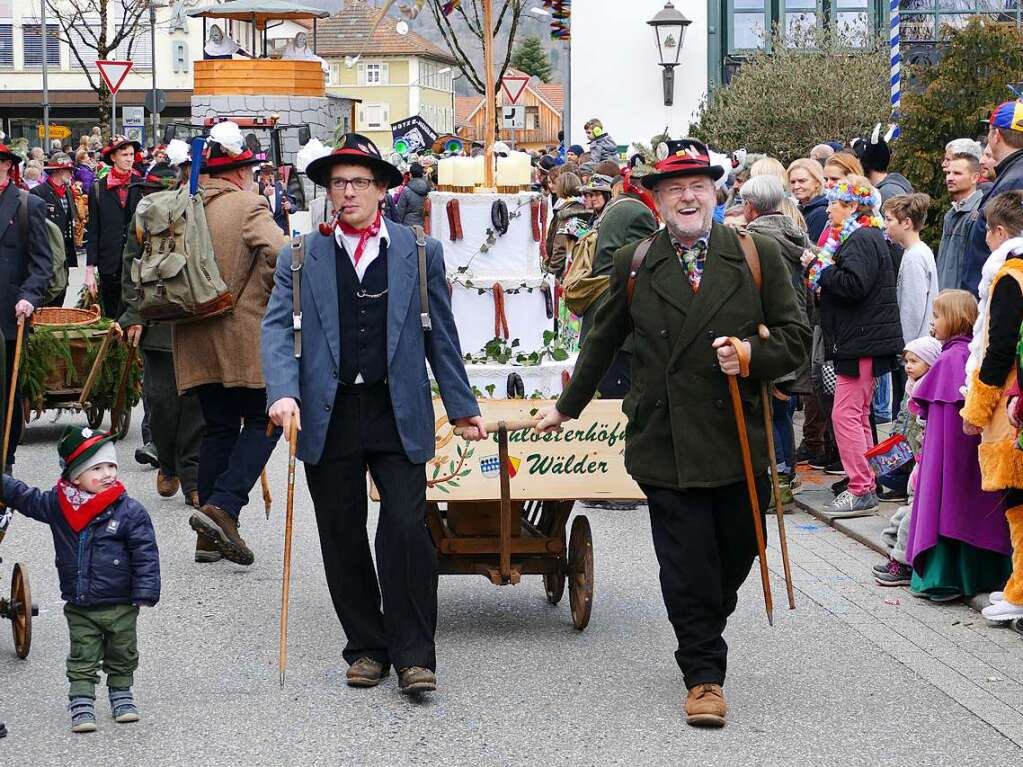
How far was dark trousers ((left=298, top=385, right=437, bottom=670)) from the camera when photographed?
20.2 feet

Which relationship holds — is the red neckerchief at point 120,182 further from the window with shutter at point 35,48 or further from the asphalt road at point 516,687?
the window with shutter at point 35,48

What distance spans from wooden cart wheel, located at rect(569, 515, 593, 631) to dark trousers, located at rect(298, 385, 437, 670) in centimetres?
97

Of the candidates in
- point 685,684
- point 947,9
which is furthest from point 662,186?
point 947,9

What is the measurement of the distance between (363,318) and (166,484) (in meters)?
4.43

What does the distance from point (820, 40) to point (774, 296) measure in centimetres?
1917

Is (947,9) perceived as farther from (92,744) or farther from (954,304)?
(92,744)

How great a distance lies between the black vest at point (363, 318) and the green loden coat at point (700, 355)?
2.92 ft

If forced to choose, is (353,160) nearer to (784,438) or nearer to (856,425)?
(856,425)

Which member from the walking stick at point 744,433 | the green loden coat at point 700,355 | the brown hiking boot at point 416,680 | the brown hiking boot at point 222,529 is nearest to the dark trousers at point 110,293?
the brown hiking boot at point 222,529

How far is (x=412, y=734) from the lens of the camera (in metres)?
5.67

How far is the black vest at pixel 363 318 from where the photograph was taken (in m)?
6.13

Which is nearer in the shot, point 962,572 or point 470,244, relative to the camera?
point 962,572

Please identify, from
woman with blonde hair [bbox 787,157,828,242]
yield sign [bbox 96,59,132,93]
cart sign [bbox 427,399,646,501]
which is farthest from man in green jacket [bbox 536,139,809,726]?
yield sign [bbox 96,59,132,93]

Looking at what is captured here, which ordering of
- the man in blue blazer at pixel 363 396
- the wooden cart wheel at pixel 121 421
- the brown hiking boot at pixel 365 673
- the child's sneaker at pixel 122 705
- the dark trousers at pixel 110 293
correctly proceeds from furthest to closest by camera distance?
the dark trousers at pixel 110 293
the wooden cart wheel at pixel 121 421
the brown hiking boot at pixel 365 673
the man in blue blazer at pixel 363 396
the child's sneaker at pixel 122 705
